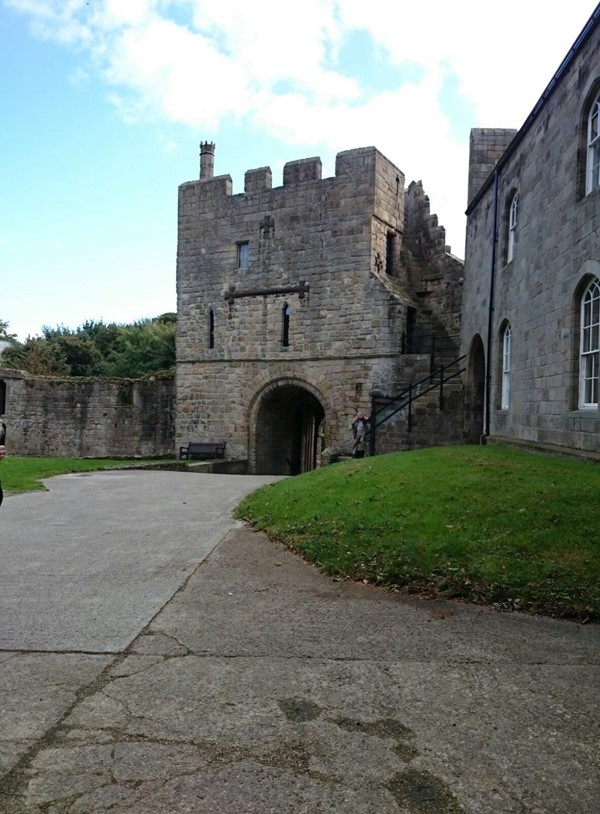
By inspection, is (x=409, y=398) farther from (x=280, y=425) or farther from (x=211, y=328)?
(x=211, y=328)

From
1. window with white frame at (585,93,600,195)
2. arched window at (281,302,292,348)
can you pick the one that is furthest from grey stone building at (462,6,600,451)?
arched window at (281,302,292,348)

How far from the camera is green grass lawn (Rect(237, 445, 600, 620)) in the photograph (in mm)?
5781

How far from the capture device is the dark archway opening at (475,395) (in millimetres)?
18797

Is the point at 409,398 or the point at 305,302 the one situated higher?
the point at 305,302

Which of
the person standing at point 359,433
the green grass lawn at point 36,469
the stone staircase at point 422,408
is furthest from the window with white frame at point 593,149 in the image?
the green grass lawn at point 36,469

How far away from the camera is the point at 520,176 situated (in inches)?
575

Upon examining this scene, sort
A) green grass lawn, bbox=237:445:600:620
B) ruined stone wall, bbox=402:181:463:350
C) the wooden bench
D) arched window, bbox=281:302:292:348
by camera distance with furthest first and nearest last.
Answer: the wooden bench
arched window, bbox=281:302:292:348
ruined stone wall, bbox=402:181:463:350
green grass lawn, bbox=237:445:600:620

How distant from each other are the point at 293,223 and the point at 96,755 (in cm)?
2114

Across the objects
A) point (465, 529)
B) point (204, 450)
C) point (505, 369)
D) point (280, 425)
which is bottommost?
point (204, 450)

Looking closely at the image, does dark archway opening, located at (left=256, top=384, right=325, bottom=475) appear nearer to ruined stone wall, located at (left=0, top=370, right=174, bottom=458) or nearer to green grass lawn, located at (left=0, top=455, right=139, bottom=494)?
ruined stone wall, located at (left=0, top=370, right=174, bottom=458)

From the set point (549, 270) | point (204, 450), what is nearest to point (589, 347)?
point (549, 270)

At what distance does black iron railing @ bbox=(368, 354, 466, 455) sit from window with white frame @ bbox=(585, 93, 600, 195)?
335 inches

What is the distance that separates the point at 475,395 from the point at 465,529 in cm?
1263

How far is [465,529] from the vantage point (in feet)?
22.7
